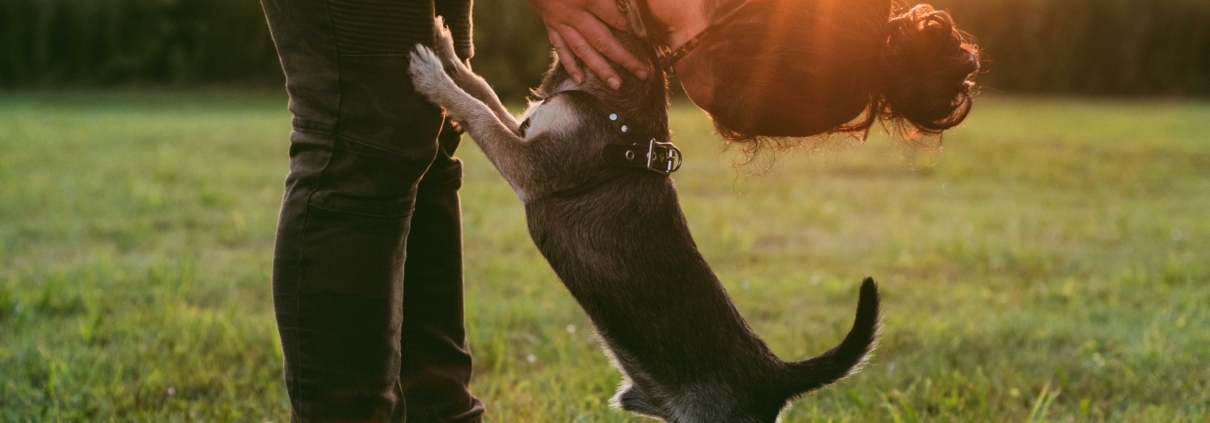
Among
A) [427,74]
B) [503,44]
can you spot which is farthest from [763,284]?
[503,44]

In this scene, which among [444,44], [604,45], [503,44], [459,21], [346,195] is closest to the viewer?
[346,195]

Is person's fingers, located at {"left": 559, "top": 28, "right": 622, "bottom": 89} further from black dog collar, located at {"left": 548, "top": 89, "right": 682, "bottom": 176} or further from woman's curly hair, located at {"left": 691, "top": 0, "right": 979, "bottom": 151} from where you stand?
woman's curly hair, located at {"left": 691, "top": 0, "right": 979, "bottom": 151}

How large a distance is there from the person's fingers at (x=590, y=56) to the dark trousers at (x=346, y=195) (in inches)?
11.9

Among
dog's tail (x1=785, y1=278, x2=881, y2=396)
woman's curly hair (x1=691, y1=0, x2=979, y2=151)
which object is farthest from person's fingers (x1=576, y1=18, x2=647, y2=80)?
dog's tail (x1=785, y1=278, x2=881, y2=396)

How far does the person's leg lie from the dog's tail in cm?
85

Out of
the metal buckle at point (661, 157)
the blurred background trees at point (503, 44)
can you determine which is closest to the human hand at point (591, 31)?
the metal buckle at point (661, 157)

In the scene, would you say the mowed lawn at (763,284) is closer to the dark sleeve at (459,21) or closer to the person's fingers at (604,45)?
the person's fingers at (604,45)

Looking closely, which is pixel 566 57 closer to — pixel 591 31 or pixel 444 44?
pixel 591 31

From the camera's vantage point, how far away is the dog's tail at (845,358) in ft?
7.43

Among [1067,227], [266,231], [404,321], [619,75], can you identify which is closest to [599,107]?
[619,75]

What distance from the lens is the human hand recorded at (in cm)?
203

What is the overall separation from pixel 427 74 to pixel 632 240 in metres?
0.57

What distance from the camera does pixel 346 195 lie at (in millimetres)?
1824

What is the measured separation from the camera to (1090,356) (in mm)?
3715
